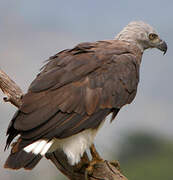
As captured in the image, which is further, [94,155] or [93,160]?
[94,155]

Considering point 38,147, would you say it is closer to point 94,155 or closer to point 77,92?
point 77,92

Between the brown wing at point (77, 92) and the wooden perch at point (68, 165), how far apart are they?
441mm

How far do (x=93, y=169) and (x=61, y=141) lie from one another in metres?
0.57

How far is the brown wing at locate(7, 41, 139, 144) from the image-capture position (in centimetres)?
748

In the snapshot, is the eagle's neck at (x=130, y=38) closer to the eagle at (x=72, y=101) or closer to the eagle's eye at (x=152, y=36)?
the eagle's eye at (x=152, y=36)

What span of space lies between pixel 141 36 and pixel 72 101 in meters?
2.29

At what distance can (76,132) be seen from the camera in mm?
7621

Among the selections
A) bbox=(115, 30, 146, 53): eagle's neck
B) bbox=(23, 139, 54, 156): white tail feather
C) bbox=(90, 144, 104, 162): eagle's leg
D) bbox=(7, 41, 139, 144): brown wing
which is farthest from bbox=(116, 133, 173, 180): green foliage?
bbox=(23, 139, 54, 156): white tail feather

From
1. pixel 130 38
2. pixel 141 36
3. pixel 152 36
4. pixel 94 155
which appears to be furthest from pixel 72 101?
pixel 152 36

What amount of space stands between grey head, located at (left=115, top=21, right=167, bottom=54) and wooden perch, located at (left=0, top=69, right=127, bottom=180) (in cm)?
197

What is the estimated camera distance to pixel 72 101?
25.3 ft

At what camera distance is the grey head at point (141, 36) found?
9594mm

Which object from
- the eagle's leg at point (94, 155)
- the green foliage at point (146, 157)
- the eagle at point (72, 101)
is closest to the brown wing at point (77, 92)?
the eagle at point (72, 101)

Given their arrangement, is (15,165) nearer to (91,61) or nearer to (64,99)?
(64,99)
